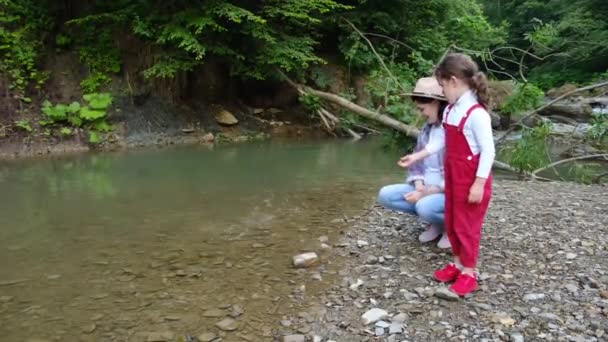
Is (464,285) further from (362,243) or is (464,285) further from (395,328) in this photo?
(362,243)

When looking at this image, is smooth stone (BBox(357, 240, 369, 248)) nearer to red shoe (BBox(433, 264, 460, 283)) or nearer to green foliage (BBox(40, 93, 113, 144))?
red shoe (BBox(433, 264, 460, 283))

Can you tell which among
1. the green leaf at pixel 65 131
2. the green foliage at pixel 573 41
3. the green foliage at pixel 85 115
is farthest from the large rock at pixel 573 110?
the green leaf at pixel 65 131

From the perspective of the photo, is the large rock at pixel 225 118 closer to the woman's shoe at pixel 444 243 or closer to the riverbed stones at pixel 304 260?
the riverbed stones at pixel 304 260

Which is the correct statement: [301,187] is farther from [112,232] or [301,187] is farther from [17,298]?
[17,298]

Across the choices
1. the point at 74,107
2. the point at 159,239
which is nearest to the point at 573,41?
the point at 74,107

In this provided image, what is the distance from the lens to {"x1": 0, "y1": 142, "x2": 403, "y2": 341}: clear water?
3.20 meters

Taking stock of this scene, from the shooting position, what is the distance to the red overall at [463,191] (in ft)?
10.00

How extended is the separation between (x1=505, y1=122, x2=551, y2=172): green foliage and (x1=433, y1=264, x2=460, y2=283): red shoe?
4690 millimetres

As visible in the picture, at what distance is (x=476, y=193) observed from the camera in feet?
9.80

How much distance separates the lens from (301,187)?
7090 millimetres

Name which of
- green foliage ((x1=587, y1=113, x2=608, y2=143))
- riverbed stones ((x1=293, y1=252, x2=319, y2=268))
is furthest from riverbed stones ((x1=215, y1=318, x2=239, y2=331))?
green foliage ((x1=587, y1=113, x2=608, y2=143))

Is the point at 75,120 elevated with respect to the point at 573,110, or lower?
lower

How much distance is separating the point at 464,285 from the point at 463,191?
2.01 ft

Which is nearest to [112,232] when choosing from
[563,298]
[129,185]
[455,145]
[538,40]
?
[129,185]
